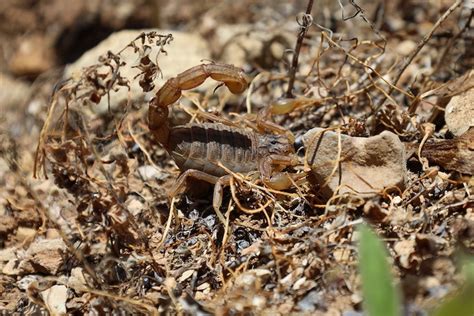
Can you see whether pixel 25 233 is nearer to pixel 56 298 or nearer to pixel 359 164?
pixel 56 298

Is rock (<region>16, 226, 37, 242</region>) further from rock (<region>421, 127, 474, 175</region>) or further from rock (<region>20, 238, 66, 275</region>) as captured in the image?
rock (<region>421, 127, 474, 175</region>)

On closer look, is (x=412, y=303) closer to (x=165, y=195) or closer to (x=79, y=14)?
(x=165, y=195)

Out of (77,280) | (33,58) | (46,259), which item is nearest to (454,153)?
(77,280)

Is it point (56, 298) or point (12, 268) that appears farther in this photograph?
point (12, 268)

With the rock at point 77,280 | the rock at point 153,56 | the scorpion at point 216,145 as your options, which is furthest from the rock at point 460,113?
the rock at point 77,280

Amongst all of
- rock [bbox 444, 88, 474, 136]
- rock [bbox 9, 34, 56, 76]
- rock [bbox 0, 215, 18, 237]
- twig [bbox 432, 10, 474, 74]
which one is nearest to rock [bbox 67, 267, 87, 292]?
rock [bbox 0, 215, 18, 237]

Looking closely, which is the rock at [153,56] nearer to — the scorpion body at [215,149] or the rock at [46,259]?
the scorpion body at [215,149]

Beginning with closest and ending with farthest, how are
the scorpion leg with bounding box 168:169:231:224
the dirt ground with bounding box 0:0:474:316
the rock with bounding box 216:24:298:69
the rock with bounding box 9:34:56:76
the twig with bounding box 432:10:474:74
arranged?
the dirt ground with bounding box 0:0:474:316
the scorpion leg with bounding box 168:169:231:224
the twig with bounding box 432:10:474:74
the rock with bounding box 216:24:298:69
the rock with bounding box 9:34:56:76
